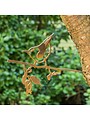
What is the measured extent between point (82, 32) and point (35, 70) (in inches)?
57.1

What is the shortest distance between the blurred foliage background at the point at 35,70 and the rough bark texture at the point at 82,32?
1.24 meters

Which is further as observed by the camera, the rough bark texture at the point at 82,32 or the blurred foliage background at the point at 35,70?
the blurred foliage background at the point at 35,70

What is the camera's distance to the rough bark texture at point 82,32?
3.72ft

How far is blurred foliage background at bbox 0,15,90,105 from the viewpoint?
8.09ft

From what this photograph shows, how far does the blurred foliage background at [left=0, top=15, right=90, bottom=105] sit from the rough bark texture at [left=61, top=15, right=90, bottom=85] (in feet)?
4.08

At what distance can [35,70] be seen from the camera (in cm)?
256

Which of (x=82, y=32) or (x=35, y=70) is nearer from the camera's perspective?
(x=82, y=32)

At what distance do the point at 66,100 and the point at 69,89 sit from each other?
0.27 meters

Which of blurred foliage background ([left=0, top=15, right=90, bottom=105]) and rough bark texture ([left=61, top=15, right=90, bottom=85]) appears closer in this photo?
rough bark texture ([left=61, top=15, right=90, bottom=85])

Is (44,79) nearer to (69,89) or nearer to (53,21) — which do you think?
(69,89)

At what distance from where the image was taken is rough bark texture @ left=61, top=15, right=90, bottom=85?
3.72 feet
